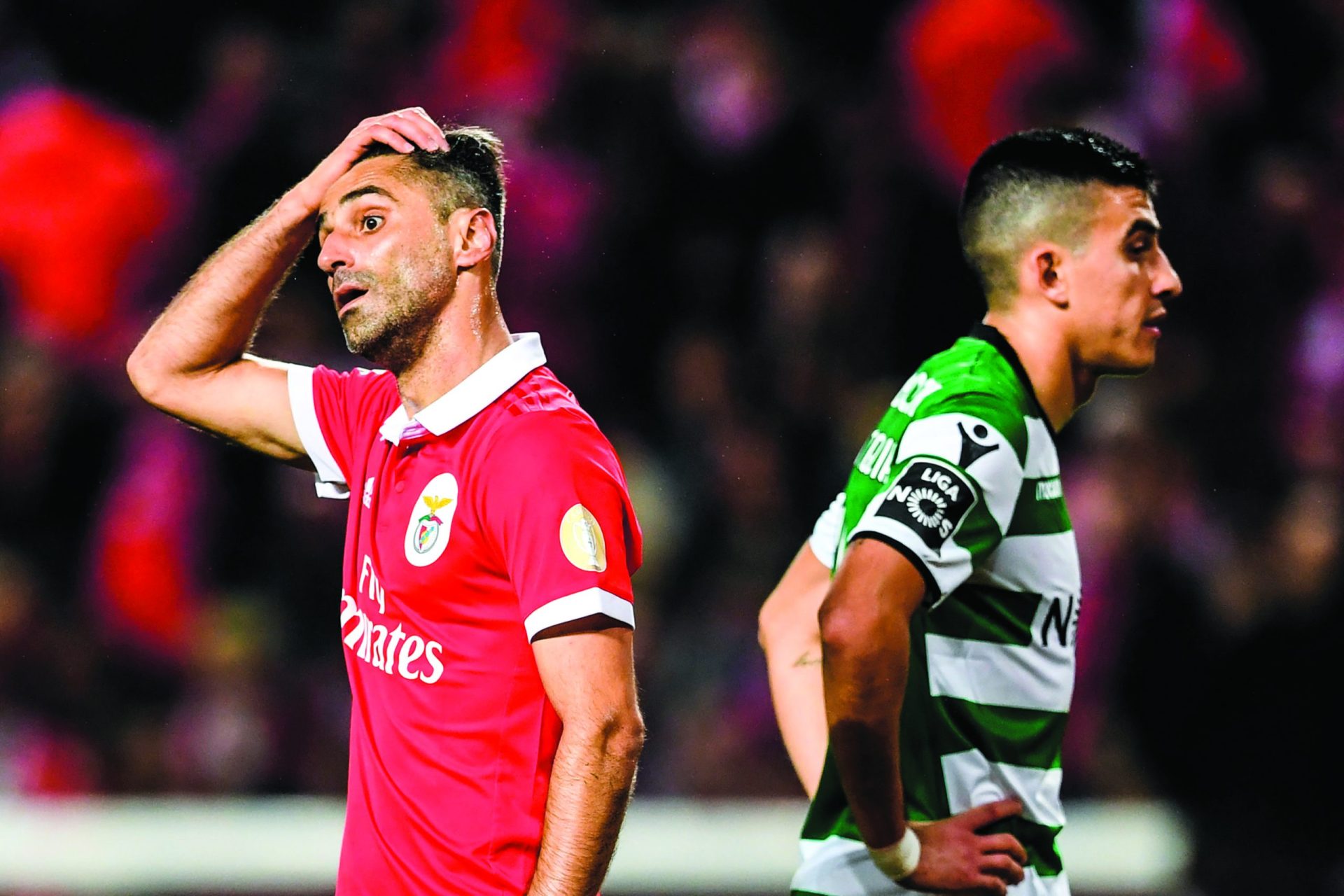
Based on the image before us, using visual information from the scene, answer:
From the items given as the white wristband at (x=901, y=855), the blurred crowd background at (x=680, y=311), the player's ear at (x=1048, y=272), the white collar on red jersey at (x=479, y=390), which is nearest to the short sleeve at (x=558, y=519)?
the white collar on red jersey at (x=479, y=390)

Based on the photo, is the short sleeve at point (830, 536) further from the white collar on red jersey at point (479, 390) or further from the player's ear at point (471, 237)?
the player's ear at point (471, 237)

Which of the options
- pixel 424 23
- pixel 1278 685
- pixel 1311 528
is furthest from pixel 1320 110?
pixel 424 23

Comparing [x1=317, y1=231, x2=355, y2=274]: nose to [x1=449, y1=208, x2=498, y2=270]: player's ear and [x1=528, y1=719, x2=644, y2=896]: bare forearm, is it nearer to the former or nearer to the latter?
[x1=449, y1=208, x2=498, y2=270]: player's ear

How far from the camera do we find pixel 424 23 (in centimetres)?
798

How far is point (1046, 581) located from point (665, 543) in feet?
12.9

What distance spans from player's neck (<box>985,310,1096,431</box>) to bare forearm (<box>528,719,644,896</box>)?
3.44 ft

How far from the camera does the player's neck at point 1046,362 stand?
319 centimetres

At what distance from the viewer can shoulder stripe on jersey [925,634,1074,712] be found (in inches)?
119

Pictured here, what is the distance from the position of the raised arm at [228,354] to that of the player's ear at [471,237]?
14.8 inches

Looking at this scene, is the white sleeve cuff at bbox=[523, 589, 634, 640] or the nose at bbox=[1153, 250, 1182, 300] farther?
the nose at bbox=[1153, 250, 1182, 300]

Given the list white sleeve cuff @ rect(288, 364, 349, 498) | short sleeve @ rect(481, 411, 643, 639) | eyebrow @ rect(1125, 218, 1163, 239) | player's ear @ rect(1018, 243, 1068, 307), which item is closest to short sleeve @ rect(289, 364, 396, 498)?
white sleeve cuff @ rect(288, 364, 349, 498)

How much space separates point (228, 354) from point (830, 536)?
124 cm

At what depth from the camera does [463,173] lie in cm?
311

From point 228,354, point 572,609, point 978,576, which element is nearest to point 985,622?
point 978,576
